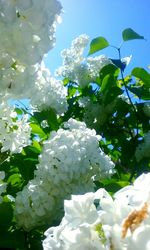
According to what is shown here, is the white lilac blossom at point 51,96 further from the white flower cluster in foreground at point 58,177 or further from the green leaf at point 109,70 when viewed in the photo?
the white flower cluster in foreground at point 58,177

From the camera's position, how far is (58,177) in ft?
7.97

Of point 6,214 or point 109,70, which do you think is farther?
point 109,70

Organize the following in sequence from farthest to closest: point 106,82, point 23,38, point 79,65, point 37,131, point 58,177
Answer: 1. point 79,65
2. point 106,82
3. point 37,131
4. point 58,177
5. point 23,38

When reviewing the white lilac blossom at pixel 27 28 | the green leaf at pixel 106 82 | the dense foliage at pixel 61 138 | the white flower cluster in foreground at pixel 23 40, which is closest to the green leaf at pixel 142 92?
the dense foliage at pixel 61 138

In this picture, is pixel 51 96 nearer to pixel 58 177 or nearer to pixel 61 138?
pixel 61 138

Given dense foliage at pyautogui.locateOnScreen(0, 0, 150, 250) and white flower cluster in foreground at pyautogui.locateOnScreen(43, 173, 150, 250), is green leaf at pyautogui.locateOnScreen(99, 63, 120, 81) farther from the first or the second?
white flower cluster in foreground at pyautogui.locateOnScreen(43, 173, 150, 250)

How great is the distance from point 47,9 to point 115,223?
83cm

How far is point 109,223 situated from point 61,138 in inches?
59.4

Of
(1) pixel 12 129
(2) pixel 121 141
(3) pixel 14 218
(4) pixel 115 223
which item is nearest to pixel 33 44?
(4) pixel 115 223

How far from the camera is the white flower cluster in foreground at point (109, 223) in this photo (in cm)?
101

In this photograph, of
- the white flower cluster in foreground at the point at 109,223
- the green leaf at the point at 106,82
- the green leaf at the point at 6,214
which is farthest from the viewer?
the green leaf at the point at 106,82

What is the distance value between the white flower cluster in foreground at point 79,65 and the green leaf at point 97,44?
2.59 ft

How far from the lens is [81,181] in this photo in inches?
99.3

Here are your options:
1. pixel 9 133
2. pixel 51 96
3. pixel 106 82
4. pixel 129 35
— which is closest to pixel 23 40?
pixel 9 133
